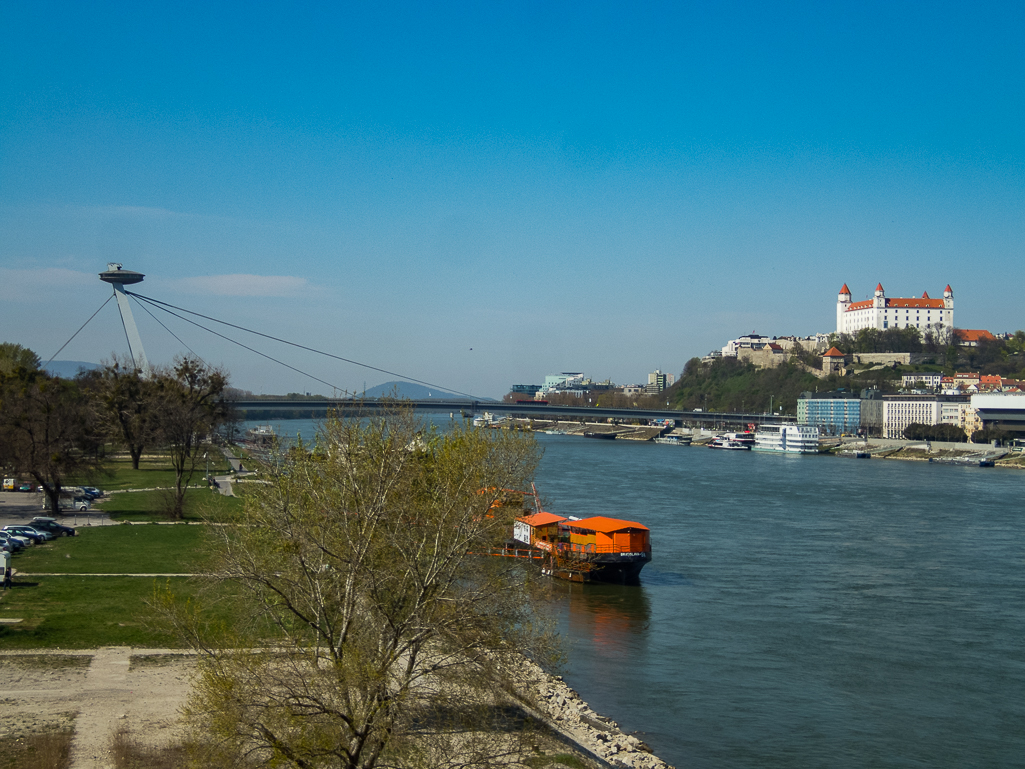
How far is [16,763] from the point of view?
248 inches

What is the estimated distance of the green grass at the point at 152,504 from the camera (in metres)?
18.7

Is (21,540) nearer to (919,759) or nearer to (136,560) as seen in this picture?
(136,560)

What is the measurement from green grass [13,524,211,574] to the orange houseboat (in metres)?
6.07

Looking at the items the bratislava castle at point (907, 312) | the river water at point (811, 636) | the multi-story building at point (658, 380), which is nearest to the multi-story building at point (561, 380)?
the multi-story building at point (658, 380)

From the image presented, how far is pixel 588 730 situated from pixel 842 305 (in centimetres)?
9326

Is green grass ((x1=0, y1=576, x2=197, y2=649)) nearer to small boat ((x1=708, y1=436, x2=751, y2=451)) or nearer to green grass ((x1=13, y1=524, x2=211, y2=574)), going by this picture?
green grass ((x1=13, y1=524, x2=211, y2=574))

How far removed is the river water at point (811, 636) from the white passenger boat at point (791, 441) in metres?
27.7

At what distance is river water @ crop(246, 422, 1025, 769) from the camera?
28.8ft

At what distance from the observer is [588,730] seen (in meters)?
8.31

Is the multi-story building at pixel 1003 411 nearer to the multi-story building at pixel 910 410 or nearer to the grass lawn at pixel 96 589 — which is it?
the multi-story building at pixel 910 410

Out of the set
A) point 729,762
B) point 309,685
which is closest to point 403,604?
point 309,685

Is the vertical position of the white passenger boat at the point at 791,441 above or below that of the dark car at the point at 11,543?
above

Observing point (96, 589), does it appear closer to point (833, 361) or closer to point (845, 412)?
point (845, 412)

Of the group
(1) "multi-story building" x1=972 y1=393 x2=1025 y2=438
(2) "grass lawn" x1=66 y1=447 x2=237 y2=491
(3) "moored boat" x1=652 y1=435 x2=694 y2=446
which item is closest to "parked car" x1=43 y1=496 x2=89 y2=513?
(2) "grass lawn" x1=66 y1=447 x2=237 y2=491
